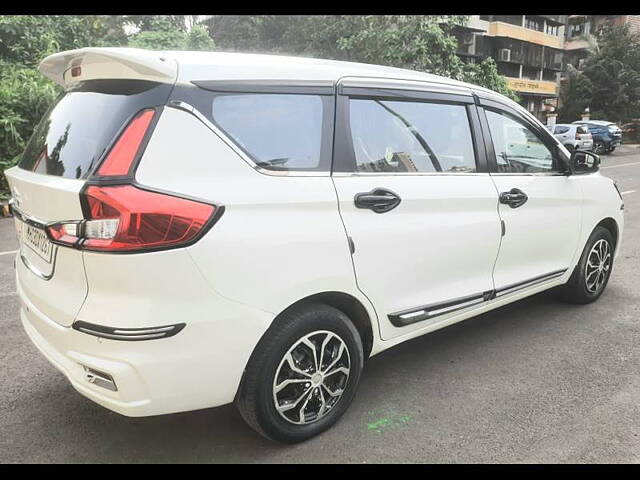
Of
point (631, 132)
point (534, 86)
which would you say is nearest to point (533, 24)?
point (534, 86)

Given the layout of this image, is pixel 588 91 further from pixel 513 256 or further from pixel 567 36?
pixel 513 256

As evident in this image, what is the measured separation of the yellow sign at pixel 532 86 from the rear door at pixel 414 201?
41.8m

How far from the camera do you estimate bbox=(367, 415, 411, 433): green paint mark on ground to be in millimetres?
2740

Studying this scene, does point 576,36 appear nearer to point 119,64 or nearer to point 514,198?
point 514,198

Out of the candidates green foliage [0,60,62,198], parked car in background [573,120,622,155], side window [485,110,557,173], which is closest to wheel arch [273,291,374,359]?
side window [485,110,557,173]

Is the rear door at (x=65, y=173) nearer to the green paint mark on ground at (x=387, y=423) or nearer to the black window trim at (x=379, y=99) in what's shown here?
the black window trim at (x=379, y=99)

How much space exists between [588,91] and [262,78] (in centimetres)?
3966

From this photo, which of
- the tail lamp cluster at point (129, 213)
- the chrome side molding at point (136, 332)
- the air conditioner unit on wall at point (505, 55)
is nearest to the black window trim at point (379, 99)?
the tail lamp cluster at point (129, 213)

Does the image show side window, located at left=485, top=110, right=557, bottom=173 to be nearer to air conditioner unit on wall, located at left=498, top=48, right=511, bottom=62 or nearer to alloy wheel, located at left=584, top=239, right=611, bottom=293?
alloy wheel, located at left=584, top=239, right=611, bottom=293

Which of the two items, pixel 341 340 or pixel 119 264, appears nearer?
pixel 119 264

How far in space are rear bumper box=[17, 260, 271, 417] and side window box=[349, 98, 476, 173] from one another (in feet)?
3.43

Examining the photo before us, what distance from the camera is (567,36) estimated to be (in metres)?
52.0

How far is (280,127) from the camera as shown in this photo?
8.07 feet
